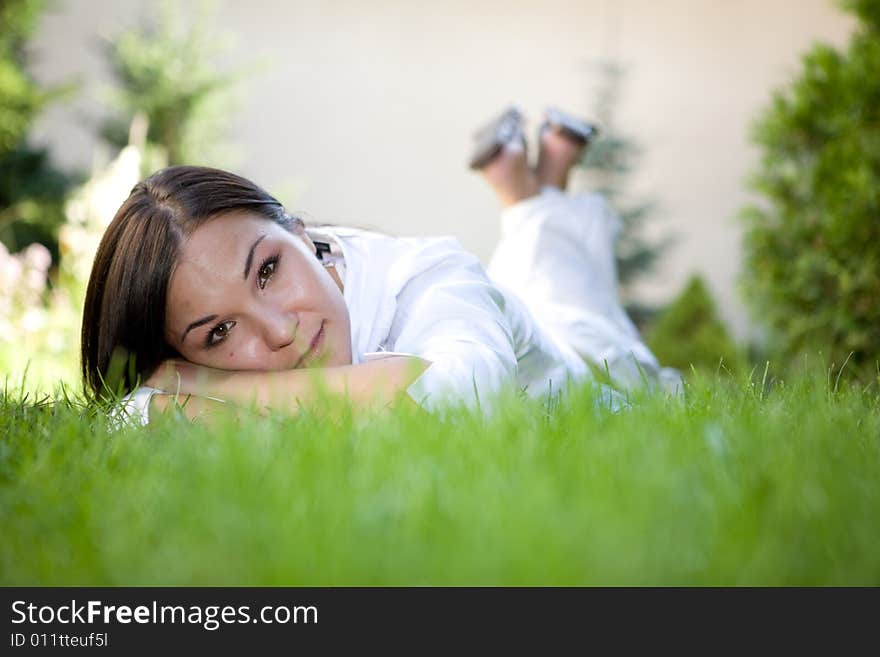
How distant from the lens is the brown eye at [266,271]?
69.3 inches

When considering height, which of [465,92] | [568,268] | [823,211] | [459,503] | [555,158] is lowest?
[459,503]

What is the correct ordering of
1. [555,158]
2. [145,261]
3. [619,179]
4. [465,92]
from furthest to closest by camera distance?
[465,92]
[619,179]
[555,158]
[145,261]

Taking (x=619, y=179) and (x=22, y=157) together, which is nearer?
(x=22, y=157)

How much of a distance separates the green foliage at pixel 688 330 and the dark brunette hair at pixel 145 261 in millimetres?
4952

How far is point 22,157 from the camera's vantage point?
24.2 feet

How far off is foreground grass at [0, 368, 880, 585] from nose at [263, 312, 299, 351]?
450mm

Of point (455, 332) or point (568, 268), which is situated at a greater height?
point (568, 268)

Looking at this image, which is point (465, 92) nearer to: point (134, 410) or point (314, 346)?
point (314, 346)

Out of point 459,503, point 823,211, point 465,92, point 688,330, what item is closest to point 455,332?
point 459,503

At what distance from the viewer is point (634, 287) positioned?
10.9 metres

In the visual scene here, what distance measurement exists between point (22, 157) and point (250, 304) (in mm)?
6854

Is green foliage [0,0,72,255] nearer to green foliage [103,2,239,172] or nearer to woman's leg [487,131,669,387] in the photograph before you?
green foliage [103,2,239,172]

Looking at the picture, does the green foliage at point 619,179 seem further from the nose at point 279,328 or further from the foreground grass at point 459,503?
the foreground grass at point 459,503
